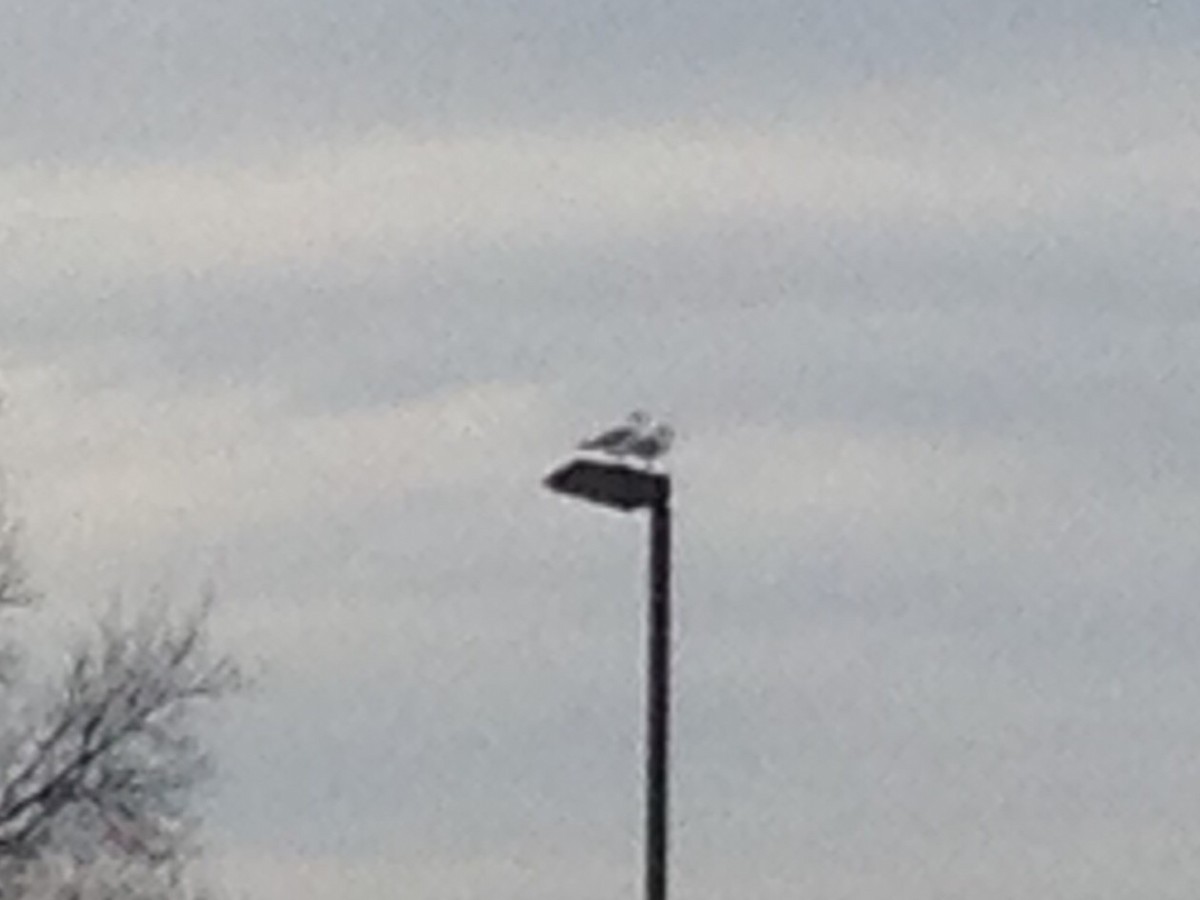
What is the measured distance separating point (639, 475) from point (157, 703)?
1933 centimetres

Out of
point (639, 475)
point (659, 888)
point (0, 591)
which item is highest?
point (0, 591)

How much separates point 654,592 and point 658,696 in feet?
2.12

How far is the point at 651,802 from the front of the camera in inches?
1309

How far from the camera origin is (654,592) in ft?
110

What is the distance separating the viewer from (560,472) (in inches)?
1309

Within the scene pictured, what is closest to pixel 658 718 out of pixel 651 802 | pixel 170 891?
pixel 651 802

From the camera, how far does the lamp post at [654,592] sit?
33.1m

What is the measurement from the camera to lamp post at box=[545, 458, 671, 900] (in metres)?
33.1

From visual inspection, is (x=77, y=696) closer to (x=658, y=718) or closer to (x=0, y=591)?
(x=0, y=591)

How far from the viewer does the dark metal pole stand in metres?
33.1

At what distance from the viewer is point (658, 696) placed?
33188mm

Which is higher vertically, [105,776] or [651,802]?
[105,776]

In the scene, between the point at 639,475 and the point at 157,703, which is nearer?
the point at 639,475

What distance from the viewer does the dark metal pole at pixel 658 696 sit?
3312 centimetres
